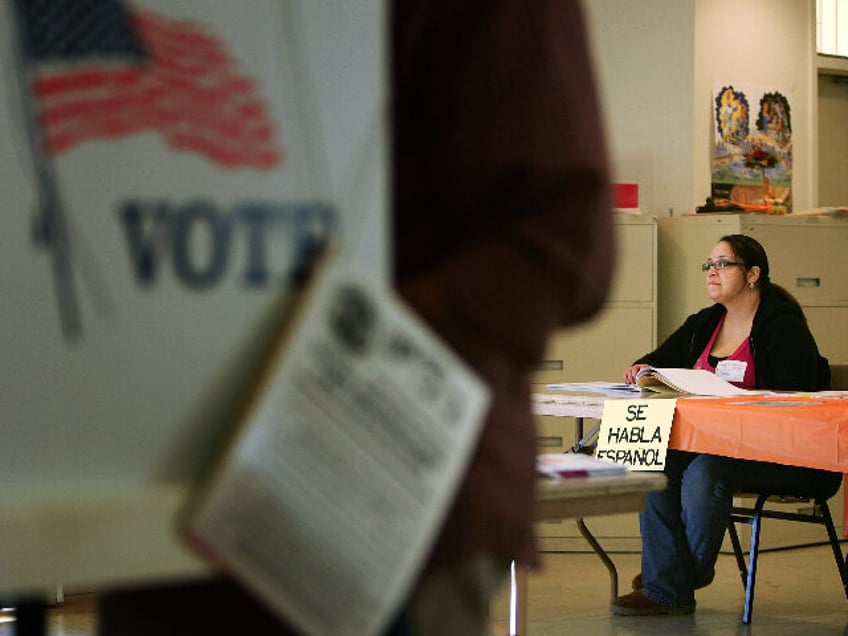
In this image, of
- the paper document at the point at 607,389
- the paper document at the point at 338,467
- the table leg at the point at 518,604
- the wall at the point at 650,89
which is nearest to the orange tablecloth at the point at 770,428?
the paper document at the point at 607,389

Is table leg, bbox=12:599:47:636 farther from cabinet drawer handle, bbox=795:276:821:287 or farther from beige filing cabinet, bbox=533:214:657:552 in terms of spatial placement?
cabinet drawer handle, bbox=795:276:821:287

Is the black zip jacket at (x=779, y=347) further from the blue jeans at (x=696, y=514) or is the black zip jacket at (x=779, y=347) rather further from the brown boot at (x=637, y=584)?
the brown boot at (x=637, y=584)

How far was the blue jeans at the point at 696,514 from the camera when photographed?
14.8ft

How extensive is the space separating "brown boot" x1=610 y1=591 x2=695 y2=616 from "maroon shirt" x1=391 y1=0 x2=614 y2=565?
4.12m

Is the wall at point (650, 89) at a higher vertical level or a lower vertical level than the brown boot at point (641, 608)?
higher

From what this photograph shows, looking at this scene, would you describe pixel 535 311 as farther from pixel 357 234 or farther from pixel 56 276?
pixel 56 276

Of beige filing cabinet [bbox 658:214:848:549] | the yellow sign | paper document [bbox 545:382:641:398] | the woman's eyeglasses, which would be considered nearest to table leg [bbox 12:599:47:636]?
the yellow sign

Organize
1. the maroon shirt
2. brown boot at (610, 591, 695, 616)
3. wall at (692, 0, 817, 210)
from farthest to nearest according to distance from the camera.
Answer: wall at (692, 0, 817, 210)
brown boot at (610, 591, 695, 616)
the maroon shirt

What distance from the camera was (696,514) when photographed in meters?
4.61

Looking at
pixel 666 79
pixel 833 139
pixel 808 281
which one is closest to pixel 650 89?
pixel 666 79

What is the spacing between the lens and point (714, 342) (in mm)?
5156

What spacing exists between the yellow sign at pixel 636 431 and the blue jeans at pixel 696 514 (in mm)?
455

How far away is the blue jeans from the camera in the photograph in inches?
178

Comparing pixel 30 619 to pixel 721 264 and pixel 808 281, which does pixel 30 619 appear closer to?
pixel 721 264
